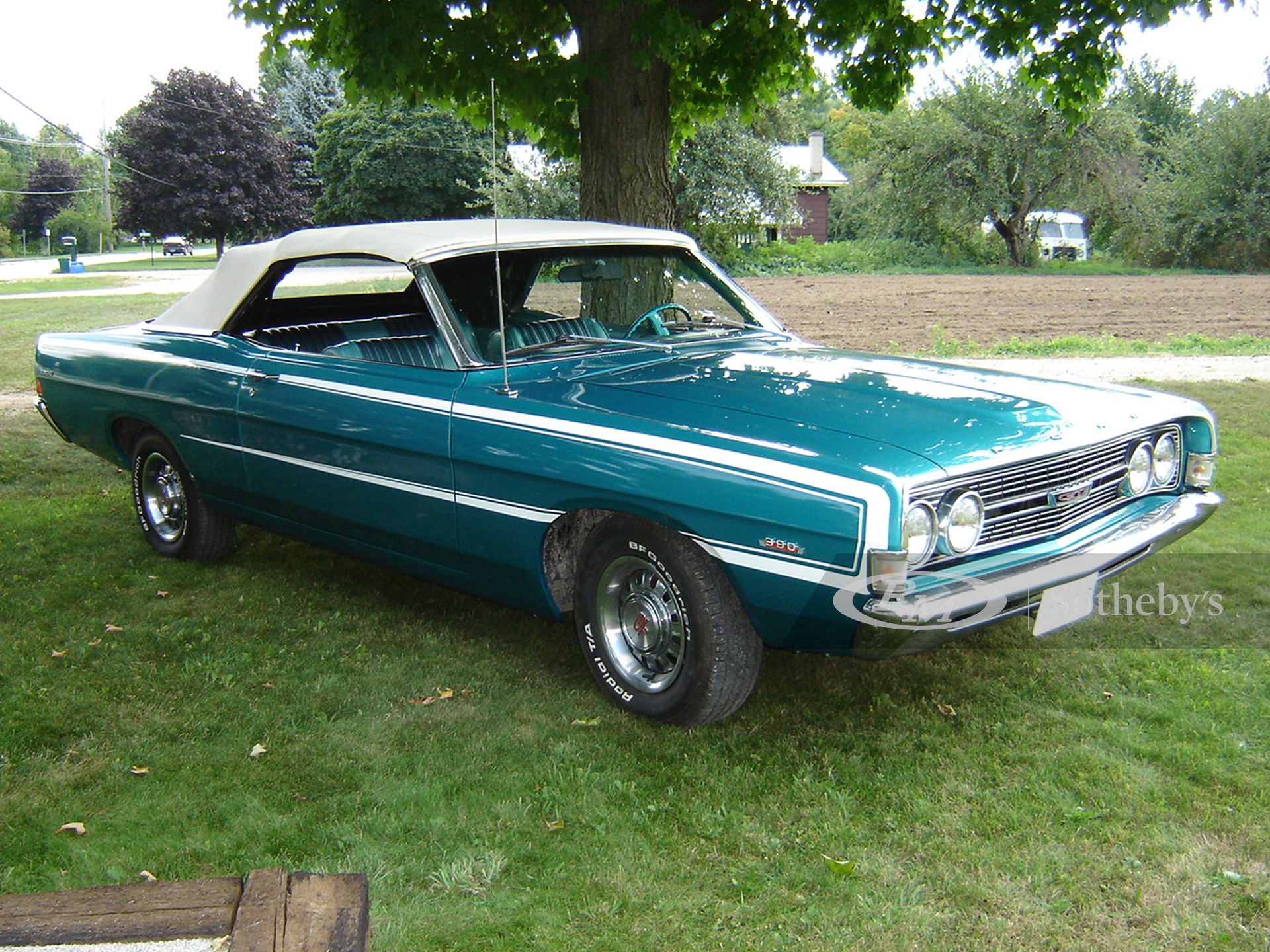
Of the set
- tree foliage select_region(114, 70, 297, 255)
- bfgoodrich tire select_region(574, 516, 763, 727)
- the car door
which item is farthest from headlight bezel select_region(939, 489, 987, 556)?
tree foliage select_region(114, 70, 297, 255)

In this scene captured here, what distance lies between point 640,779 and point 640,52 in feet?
16.6

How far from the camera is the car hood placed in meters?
3.29

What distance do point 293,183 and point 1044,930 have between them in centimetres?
5258

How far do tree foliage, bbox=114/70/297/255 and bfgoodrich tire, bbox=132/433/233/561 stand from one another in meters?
45.7

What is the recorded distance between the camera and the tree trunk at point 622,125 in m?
7.29

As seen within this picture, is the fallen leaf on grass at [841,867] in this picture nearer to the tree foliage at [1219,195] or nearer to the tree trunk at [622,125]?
the tree trunk at [622,125]

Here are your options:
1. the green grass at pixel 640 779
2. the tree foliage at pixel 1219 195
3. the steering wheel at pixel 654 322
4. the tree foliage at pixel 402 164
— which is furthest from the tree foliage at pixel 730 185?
the green grass at pixel 640 779

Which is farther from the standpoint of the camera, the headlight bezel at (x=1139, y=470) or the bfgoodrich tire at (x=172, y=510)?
the bfgoodrich tire at (x=172, y=510)

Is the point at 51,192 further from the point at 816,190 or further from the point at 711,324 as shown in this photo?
the point at 711,324

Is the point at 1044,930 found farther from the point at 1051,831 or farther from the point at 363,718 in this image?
the point at 363,718

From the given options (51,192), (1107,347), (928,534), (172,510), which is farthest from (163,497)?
(51,192)

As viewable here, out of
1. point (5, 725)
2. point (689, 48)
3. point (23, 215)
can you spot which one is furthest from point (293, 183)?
point (5, 725)

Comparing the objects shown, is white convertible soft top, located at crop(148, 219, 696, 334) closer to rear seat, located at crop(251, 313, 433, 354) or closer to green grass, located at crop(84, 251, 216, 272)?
rear seat, located at crop(251, 313, 433, 354)

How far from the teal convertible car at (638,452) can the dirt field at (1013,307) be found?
10885 mm
